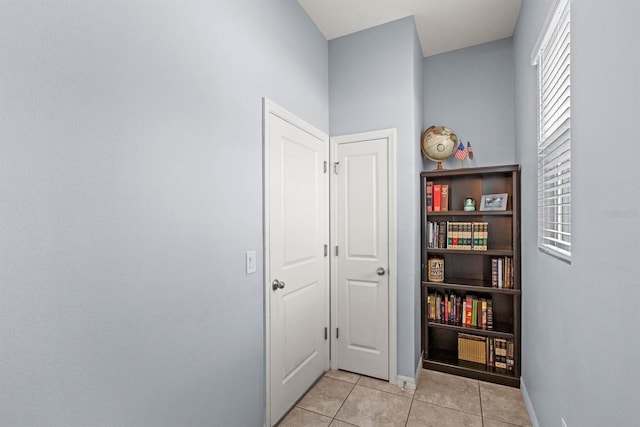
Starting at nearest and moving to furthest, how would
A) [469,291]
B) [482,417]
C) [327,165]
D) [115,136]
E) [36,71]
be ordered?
1. [36,71]
2. [115,136]
3. [482,417]
4. [327,165]
5. [469,291]

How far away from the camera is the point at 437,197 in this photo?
2777 mm

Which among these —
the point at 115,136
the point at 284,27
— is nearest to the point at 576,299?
the point at 115,136

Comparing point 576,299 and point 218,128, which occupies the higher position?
point 218,128

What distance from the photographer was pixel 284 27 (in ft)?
6.84

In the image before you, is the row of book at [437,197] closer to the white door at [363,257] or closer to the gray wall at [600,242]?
the white door at [363,257]

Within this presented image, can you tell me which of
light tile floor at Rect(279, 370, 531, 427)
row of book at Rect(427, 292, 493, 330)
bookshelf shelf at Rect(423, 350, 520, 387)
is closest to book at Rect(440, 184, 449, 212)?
row of book at Rect(427, 292, 493, 330)

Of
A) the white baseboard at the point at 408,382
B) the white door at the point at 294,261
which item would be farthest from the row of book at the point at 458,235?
the white baseboard at the point at 408,382

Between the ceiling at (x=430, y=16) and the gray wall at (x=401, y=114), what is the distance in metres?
0.12

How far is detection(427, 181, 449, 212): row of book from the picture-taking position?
2.77 metres

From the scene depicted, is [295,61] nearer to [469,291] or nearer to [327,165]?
[327,165]

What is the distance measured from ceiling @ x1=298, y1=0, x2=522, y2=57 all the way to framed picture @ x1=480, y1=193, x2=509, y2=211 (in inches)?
55.5

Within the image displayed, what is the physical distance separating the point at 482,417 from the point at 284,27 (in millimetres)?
2920

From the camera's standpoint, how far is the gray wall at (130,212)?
855 millimetres

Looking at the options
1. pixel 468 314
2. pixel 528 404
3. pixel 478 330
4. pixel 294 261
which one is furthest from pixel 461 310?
pixel 294 261
